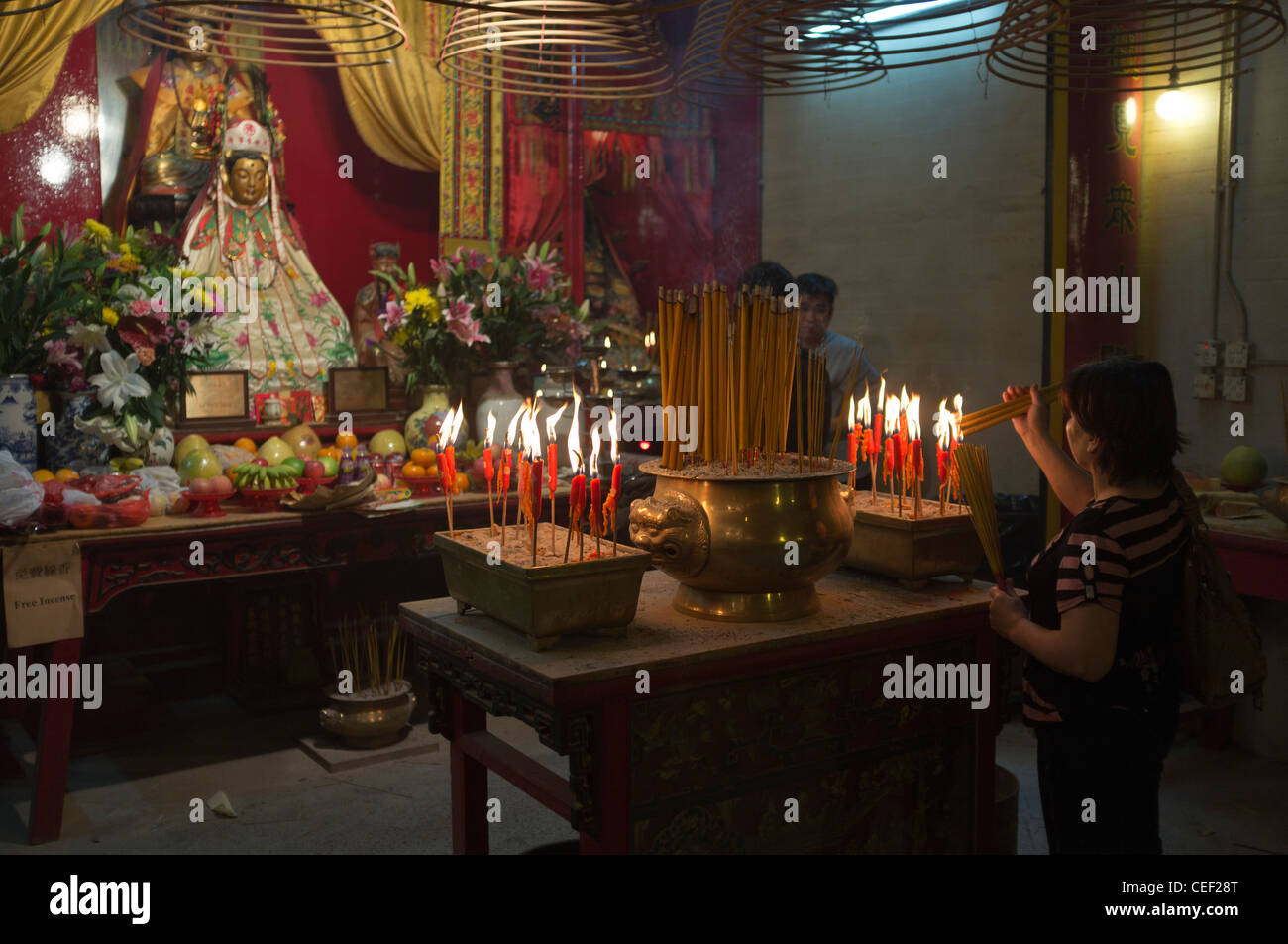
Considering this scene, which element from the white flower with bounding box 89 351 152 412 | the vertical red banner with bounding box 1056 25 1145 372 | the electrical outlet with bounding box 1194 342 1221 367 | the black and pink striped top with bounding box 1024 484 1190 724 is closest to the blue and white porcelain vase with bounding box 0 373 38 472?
the white flower with bounding box 89 351 152 412

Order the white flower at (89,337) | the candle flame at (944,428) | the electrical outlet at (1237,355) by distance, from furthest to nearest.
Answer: the electrical outlet at (1237,355), the white flower at (89,337), the candle flame at (944,428)

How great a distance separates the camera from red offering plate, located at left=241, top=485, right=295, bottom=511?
3748mm

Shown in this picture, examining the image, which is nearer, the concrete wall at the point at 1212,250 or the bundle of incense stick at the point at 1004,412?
the bundle of incense stick at the point at 1004,412

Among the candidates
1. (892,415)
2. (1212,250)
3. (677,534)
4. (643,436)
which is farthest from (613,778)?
(1212,250)

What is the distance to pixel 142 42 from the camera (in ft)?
17.2

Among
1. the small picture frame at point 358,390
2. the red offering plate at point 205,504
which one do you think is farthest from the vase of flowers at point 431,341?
the red offering plate at point 205,504

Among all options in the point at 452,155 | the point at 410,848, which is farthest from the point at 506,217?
the point at 410,848

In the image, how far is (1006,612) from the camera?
2.22 metres

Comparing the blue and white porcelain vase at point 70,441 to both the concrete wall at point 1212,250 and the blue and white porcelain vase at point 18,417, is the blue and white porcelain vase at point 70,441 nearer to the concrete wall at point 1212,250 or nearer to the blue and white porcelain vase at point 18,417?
the blue and white porcelain vase at point 18,417

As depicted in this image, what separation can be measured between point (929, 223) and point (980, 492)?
3.36m

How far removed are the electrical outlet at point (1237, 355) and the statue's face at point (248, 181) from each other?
4.13 metres

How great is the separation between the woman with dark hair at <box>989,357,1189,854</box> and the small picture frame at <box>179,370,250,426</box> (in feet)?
10.3

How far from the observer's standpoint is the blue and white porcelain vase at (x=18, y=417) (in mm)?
3463

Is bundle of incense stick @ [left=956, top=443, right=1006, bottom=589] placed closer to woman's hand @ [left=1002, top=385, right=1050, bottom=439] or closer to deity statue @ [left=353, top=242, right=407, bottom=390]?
woman's hand @ [left=1002, top=385, right=1050, bottom=439]
